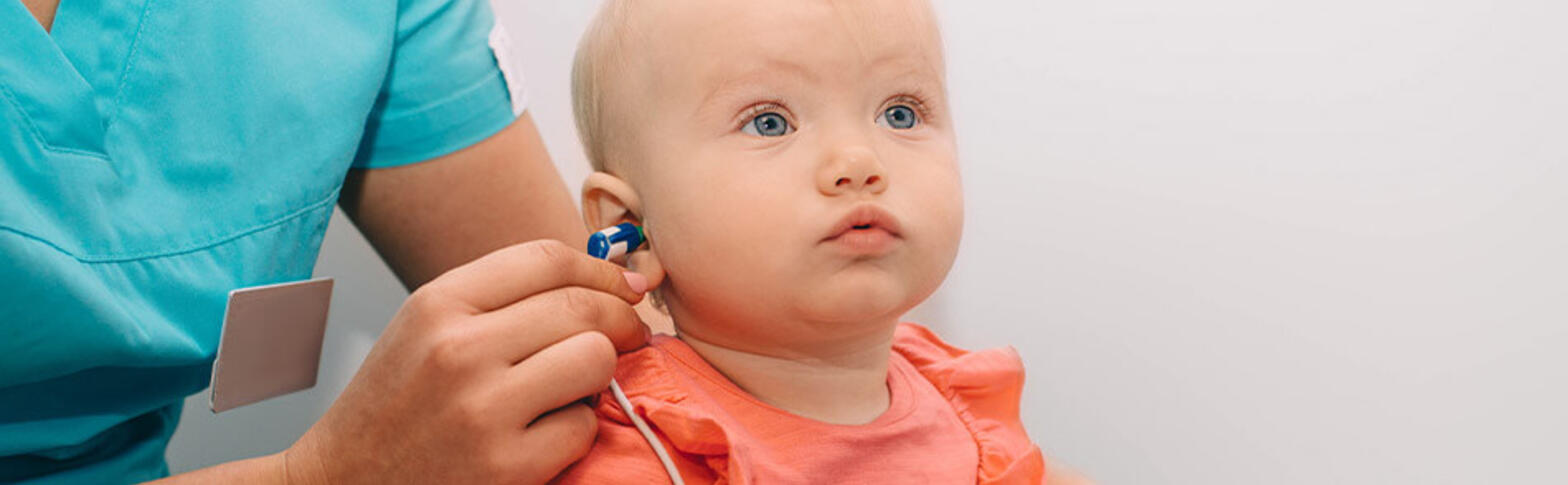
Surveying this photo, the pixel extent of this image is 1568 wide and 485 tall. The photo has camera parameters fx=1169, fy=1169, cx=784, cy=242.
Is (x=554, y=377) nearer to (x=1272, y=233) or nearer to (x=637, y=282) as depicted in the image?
(x=637, y=282)

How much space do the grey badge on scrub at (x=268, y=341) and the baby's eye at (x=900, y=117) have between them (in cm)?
46

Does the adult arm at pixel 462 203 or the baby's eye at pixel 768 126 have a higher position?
the baby's eye at pixel 768 126

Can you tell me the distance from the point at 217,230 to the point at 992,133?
741mm

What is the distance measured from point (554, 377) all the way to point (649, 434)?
0.23 feet

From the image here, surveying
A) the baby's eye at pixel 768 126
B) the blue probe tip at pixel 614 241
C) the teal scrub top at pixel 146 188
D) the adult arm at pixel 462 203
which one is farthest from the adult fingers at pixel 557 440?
the adult arm at pixel 462 203

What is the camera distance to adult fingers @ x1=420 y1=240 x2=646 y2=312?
713mm

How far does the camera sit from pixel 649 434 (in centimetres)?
72

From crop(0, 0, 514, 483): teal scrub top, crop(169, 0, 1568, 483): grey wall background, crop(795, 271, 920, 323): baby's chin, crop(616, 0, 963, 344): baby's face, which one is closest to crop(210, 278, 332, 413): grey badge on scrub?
crop(0, 0, 514, 483): teal scrub top

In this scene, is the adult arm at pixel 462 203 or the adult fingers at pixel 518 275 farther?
the adult arm at pixel 462 203

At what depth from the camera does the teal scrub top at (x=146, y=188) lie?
2.47 ft

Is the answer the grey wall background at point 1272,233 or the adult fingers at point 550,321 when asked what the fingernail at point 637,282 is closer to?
the adult fingers at point 550,321

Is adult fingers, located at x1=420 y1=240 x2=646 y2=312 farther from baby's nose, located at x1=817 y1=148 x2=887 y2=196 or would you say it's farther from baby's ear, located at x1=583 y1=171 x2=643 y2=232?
baby's nose, located at x1=817 y1=148 x2=887 y2=196

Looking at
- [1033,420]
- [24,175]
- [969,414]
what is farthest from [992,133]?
[24,175]

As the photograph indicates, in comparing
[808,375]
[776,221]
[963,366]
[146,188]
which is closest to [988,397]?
[963,366]
